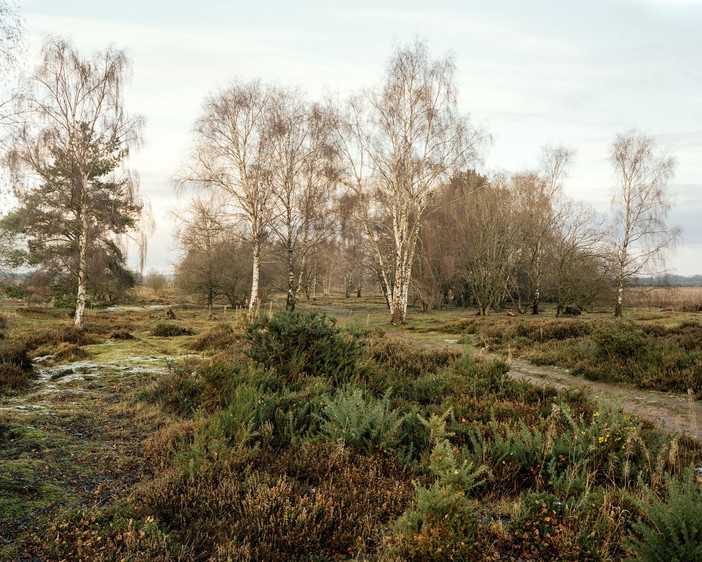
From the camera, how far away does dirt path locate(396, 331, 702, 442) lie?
5207 mm

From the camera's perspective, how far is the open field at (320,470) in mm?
2828

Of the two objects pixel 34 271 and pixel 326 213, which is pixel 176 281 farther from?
pixel 326 213

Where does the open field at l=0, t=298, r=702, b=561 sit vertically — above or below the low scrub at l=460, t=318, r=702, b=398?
below

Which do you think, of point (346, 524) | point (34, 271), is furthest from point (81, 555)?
point (34, 271)

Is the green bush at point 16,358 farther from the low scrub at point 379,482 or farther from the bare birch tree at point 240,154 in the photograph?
the bare birch tree at point 240,154

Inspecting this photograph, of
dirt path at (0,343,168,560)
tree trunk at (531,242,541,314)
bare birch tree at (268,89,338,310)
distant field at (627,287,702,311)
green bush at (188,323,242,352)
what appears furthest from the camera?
distant field at (627,287,702,311)

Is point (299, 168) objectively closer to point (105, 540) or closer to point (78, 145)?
point (78, 145)

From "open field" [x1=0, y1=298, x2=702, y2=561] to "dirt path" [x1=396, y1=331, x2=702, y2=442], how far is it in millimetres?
395

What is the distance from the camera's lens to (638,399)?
7.00m

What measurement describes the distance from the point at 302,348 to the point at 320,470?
373 centimetres

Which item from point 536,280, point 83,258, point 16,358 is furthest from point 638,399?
point 536,280

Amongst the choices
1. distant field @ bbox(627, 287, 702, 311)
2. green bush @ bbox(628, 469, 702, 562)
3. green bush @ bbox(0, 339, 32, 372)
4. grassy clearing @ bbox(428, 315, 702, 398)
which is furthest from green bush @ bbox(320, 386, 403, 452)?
distant field @ bbox(627, 287, 702, 311)

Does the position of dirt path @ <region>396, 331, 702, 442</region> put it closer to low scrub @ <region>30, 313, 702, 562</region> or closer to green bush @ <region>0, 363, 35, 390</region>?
low scrub @ <region>30, 313, 702, 562</region>

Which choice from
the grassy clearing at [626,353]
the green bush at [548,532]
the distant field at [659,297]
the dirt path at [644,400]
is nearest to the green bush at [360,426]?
the green bush at [548,532]
